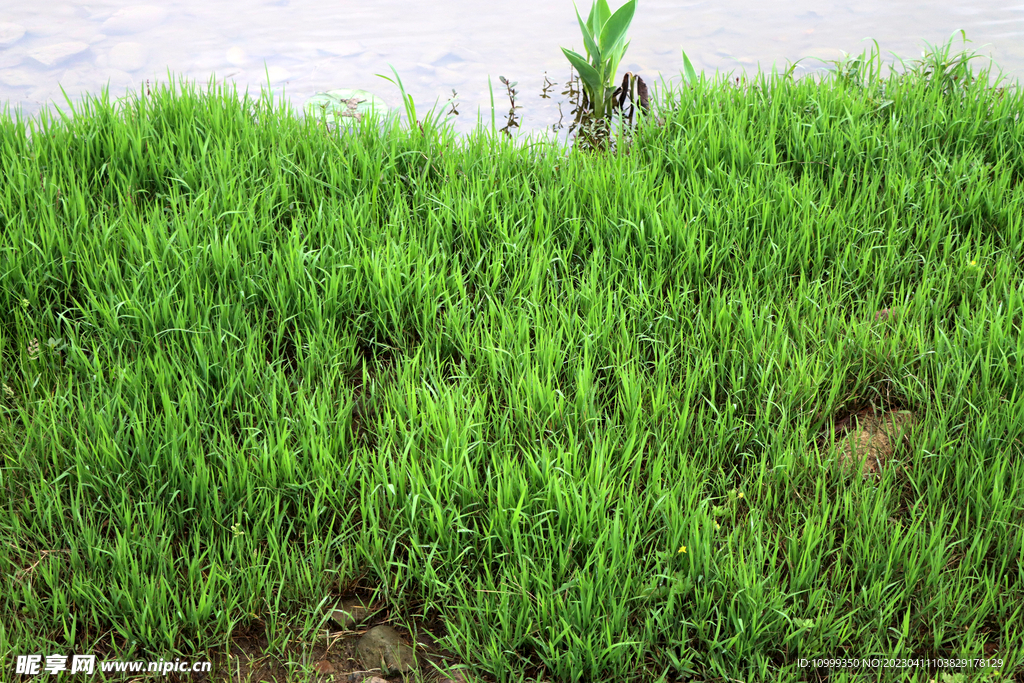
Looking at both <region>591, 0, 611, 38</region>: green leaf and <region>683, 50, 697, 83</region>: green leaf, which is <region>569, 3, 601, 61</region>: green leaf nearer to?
<region>591, 0, 611, 38</region>: green leaf

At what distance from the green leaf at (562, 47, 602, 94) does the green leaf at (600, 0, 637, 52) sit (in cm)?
11

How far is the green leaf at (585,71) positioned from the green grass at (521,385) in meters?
0.72

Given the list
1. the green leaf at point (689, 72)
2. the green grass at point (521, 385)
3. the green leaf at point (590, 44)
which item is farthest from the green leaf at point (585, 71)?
the green grass at point (521, 385)

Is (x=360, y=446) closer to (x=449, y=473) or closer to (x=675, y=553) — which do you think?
(x=449, y=473)

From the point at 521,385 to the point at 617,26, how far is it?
7.60 ft

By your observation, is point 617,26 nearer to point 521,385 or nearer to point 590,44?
point 590,44

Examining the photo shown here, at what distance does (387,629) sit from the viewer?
1738mm

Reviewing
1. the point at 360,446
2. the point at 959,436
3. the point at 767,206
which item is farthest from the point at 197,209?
the point at 959,436

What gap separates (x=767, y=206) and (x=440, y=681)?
201 cm

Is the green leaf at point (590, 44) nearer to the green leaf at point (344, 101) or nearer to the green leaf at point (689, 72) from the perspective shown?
the green leaf at point (689, 72)

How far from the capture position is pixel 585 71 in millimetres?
3801

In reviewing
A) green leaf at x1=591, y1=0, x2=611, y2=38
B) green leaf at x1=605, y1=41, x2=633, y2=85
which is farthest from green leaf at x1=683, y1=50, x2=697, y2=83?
green leaf at x1=591, y1=0, x2=611, y2=38

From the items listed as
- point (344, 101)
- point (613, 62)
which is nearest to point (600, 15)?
point (613, 62)

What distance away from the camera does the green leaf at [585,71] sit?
3.73 meters
